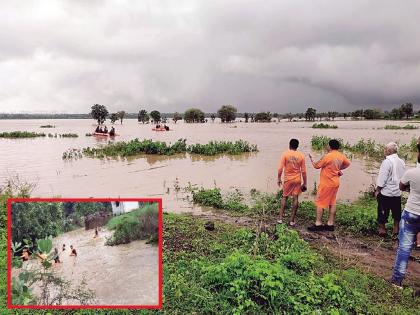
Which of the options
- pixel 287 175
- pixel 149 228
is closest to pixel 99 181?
pixel 287 175

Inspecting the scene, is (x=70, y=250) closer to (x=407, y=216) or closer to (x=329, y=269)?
(x=329, y=269)

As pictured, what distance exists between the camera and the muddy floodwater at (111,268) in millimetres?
2330

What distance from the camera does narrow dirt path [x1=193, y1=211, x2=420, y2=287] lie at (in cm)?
555

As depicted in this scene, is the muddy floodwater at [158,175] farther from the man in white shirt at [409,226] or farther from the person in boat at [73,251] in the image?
the person in boat at [73,251]

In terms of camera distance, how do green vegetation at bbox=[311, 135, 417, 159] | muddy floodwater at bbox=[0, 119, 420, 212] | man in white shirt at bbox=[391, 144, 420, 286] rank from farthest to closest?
green vegetation at bbox=[311, 135, 417, 159]
muddy floodwater at bbox=[0, 119, 420, 212]
man in white shirt at bbox=[391, 144, 420, 286]

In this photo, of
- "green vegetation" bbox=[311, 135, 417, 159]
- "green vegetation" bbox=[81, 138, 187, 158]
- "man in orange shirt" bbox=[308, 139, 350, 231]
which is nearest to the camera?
"man in orange shirt" bbox=[308, 139, 350, 231]

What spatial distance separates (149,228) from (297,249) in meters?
4.00

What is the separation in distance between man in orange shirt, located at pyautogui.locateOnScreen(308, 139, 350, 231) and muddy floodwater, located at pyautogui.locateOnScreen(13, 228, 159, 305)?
17.8 ft

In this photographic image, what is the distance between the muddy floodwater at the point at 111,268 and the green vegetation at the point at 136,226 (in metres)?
0.05

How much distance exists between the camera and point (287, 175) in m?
7.61

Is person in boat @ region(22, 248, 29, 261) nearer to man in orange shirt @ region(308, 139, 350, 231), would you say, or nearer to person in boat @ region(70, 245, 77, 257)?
person in boat @ region(70, 245, 77, 257)

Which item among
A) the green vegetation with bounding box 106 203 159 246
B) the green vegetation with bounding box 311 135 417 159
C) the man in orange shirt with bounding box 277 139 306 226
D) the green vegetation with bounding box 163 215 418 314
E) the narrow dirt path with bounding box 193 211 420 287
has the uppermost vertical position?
the green vegetation with bounding box 106 203 159 246

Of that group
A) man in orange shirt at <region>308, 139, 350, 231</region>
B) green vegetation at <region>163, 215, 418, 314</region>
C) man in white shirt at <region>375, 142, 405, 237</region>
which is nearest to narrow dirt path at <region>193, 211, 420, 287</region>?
man in orange shirt at <region>308, 139, 350, 231</region>

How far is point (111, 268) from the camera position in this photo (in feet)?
8.09
